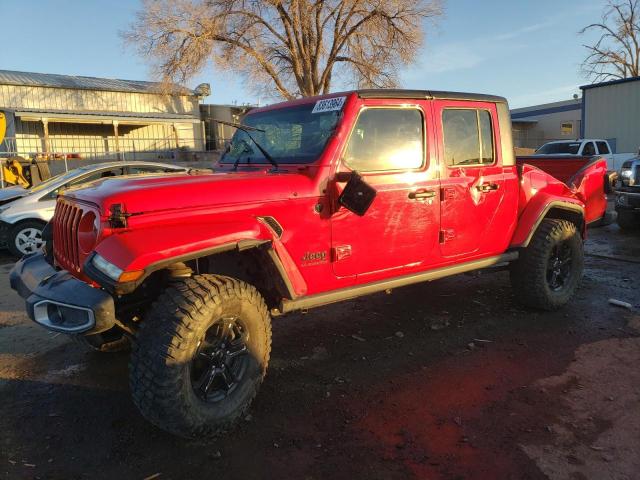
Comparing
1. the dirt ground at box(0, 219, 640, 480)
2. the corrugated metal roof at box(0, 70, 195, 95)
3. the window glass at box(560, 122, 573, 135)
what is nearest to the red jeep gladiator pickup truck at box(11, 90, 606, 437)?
the dirt ground at box(0, 219, 640, 480)

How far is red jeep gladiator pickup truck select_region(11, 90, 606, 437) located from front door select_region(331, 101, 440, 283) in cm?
1

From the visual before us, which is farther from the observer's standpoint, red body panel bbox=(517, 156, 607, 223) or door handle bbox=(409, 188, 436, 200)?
red body panel bbox=(517, 156, 607, 223)

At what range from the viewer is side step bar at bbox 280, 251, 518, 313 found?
134 inches

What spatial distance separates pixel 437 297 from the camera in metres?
5.76

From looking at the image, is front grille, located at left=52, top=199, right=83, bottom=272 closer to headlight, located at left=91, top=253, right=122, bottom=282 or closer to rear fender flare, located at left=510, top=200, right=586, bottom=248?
headlight, located at left=91, top=253, right=122, bottom=282

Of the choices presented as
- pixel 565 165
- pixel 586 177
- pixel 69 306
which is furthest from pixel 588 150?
pixel 69 306

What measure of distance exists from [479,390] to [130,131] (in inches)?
1277

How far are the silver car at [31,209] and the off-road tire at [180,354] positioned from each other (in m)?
5.68

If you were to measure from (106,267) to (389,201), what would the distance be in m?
1.99

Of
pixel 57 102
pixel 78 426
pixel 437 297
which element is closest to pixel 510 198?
pixel 437 297

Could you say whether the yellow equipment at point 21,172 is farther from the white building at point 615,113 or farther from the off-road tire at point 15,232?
the white building at point 615,113

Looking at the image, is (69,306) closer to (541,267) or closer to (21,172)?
(541,267)

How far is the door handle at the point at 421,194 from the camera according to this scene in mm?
3875

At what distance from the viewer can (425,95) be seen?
161 inches
